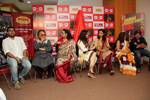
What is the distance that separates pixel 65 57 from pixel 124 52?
160 cm

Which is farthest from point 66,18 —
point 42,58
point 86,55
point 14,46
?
point 14,46

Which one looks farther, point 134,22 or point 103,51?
point 134,22

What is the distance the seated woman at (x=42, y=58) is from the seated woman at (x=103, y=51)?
46.6 inches

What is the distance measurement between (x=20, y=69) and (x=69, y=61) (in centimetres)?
111

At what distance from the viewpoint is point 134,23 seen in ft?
24.8

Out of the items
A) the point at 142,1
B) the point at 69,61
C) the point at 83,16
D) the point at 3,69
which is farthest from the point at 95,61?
the point at 142,1

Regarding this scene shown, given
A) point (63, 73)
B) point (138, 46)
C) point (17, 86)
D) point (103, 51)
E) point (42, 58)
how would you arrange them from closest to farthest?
1. point (17, 86)
2. point (63, 73)
3. point (42, 58)
4. point (103, 51)
5. point (138, 46)

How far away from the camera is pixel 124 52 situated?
6.29 meters

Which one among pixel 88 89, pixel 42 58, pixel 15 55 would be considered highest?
pixel 15 55

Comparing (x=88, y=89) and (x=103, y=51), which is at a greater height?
(x=103, y=51)

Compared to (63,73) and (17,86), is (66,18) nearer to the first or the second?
(63,73)

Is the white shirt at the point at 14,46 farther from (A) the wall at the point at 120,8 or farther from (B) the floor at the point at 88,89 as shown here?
(A) the wall at the point at 120,8

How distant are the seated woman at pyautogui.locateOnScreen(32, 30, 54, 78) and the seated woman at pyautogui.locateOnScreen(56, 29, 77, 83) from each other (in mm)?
229

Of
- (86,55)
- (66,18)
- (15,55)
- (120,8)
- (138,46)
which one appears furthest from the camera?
(120,8)
